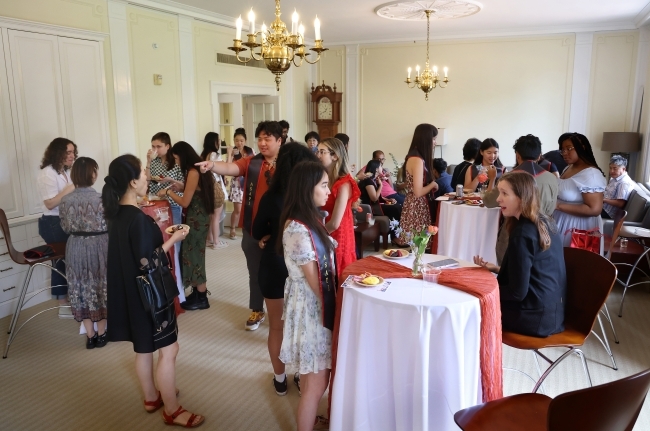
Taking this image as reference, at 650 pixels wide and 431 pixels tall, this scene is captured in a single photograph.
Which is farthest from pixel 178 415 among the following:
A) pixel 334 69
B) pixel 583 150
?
pixel 334 69

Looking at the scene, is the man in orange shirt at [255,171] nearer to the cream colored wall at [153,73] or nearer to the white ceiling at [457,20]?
the cream colored wall at [153,73]

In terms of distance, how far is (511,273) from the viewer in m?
2.56

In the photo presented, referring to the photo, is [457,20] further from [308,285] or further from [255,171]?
[308,285]

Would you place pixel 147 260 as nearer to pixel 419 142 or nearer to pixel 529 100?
pixel 419 142

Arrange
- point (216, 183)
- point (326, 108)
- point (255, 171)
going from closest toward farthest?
point (255, 171), point (216, 183), point (326, 108)

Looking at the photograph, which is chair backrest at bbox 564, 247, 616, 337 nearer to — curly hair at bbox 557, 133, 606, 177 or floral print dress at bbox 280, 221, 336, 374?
floral print dress at bbox 280, 221, 336, 374

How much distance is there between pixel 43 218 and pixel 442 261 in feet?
12.1

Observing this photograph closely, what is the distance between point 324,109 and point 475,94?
2.87 m

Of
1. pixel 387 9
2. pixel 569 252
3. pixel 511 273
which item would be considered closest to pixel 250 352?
pixel 511 273

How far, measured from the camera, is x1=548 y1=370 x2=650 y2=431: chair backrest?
1.58 meters

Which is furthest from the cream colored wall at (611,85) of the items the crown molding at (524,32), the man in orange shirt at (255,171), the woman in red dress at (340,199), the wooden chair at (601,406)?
the wooden chair at (601,406)

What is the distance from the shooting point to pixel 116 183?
2496 millimetres

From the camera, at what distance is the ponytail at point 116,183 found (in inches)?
97.6

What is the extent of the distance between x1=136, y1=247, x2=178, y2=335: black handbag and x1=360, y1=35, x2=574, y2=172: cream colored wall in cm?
763
